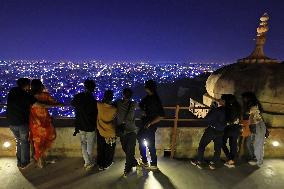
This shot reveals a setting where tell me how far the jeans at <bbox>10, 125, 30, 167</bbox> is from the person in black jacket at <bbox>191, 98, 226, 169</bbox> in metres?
3.70

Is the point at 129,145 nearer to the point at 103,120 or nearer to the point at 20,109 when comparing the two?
the point at 103,120

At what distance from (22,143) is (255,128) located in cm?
511

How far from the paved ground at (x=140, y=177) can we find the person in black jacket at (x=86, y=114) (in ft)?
2.10

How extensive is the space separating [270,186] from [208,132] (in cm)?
158

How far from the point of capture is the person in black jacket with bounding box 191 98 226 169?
605 cm

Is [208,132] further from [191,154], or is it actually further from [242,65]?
[242,65]

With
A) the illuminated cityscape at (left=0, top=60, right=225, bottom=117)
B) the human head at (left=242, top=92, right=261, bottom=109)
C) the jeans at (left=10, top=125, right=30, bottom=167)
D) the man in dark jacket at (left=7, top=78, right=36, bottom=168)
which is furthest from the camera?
the illuminated cityscape at (left=0, top=60, right=225, bottom=117)

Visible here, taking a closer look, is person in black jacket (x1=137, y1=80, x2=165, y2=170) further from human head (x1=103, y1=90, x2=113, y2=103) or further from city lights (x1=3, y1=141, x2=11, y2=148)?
city lights (x1=3, y1=141, x2=11, y2=148)

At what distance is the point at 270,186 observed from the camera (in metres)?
5.75

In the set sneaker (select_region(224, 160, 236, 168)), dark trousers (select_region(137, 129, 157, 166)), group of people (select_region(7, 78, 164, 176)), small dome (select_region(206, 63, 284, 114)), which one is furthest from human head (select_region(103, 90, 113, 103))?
small dome (select_region(206, 63, 284, 114))

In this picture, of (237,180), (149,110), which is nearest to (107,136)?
(149,110)

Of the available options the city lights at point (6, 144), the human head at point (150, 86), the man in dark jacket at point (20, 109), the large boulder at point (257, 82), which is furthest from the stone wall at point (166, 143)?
the human head at point (150, 86)

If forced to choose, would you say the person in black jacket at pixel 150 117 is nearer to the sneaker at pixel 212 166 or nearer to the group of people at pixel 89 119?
the group of people at pixel 89 119

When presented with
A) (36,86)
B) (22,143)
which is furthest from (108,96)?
(22,143)
